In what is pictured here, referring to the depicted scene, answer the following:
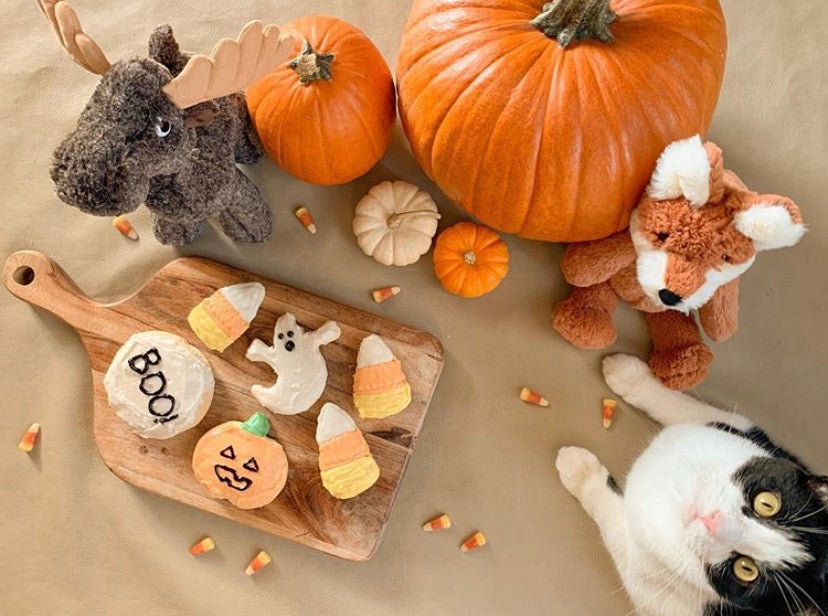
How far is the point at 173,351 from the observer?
1278 mm

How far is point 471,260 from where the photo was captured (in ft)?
4.35

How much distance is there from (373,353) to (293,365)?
149 millimetres

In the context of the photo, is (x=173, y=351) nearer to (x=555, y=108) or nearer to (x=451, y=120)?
(x=451, y=120)

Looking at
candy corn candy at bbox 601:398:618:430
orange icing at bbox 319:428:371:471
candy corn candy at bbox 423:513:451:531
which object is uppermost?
orange icing at bbox 319:428:371:471

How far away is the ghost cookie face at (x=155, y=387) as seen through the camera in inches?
49.1

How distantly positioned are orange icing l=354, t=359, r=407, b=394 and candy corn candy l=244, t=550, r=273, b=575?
39 centimetres

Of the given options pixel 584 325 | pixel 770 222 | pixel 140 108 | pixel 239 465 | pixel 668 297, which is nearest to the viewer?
pixel 140 108

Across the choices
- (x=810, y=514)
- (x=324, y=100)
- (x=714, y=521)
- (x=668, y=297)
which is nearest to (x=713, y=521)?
(x=714, y=521)

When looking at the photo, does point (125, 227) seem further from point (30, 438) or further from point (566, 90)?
point (566, 90)

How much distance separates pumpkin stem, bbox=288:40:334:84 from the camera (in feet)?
3.70

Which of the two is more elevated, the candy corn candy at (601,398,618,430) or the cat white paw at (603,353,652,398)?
the cat white paw at (603,353,652,398)

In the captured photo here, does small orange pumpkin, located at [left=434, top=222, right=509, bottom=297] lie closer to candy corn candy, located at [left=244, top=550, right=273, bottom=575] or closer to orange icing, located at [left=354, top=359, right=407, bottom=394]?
orange icing, located at [left=354, top=359, right=407, bottom=394]

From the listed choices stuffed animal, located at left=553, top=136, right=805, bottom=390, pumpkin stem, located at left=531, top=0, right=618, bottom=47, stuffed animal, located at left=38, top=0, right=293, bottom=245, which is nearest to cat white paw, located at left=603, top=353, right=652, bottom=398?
stuffed animal, located at left=553, top=136, right=805, bottom=390

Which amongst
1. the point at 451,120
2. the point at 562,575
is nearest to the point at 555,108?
the point at 451,120
